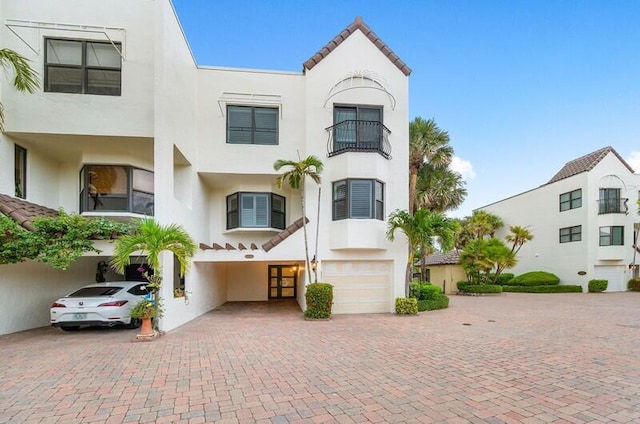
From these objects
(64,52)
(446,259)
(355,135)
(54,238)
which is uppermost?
(64,52)

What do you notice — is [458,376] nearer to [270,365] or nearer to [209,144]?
[270,365]

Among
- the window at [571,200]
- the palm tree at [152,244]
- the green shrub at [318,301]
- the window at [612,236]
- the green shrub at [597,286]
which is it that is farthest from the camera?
the window at [571,200]

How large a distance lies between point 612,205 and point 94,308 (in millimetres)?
32380

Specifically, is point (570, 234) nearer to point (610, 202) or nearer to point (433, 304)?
point (610, 202)

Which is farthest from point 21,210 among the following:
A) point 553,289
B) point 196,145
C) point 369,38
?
point 553,289

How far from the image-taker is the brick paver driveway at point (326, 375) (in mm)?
4223

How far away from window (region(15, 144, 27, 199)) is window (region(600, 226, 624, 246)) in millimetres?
33884

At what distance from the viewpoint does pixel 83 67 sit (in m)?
10.4

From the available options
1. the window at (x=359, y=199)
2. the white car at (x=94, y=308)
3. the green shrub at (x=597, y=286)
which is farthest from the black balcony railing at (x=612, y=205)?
the white car at (x=94, y=308)

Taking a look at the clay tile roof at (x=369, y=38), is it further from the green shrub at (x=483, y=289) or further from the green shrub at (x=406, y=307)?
the green shrub at (x=483, y=289)

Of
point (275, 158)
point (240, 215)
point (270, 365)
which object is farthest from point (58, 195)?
point (270, 365)

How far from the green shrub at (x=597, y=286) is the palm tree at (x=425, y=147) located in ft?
50.7

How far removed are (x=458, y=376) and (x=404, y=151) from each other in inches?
379

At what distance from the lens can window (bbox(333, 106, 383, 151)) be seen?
12.8 metres
